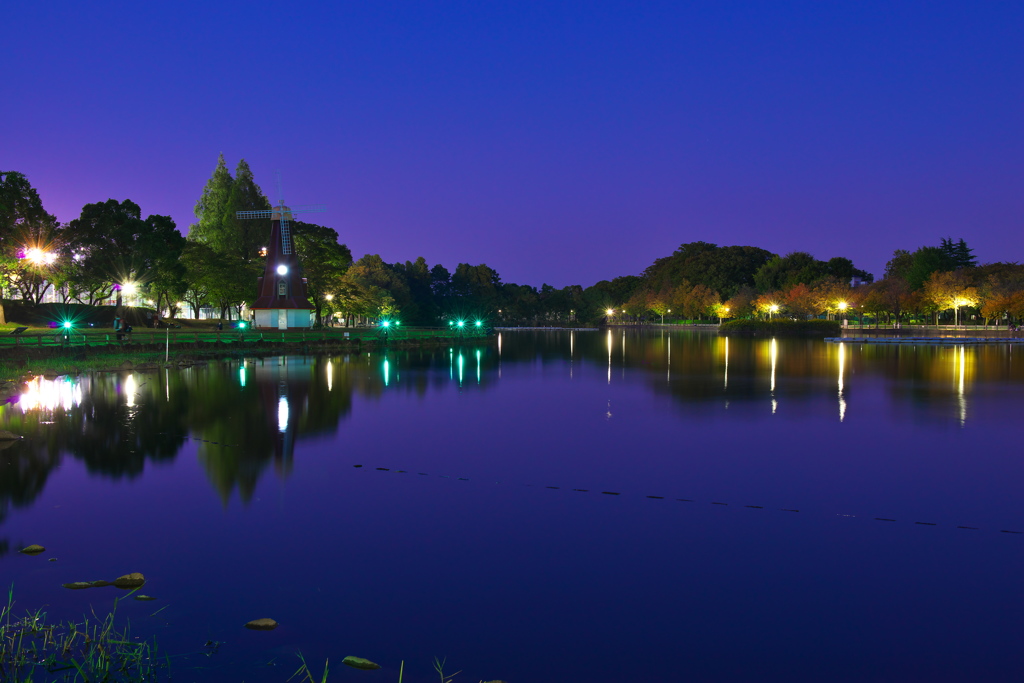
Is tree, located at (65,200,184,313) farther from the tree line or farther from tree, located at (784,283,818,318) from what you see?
tree, located at (784,283,818,318)

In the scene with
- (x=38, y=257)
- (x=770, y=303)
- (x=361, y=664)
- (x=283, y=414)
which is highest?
(x=38, y=257)

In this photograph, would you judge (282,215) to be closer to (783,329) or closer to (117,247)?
(117,247)

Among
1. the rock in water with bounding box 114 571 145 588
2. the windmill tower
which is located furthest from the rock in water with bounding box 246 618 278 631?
the windmill tower

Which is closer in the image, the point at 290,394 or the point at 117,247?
the point at 290,394

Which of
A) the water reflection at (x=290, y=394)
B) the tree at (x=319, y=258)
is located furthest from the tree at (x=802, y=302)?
the tree at (x=319, y=258)

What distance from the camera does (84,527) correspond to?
863cm

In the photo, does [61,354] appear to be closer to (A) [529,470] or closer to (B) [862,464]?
(A) [529,470]

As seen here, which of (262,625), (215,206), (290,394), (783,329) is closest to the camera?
(262,625)

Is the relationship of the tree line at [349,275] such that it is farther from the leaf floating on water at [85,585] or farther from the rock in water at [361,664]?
the rock in water at [361,664]

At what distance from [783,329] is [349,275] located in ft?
166

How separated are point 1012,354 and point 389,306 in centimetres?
6069

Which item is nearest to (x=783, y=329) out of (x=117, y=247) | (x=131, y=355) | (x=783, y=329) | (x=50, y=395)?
(x=783, y=329)

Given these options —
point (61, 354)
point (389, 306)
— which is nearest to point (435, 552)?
point (61, 354)

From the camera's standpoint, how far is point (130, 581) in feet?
22.4
